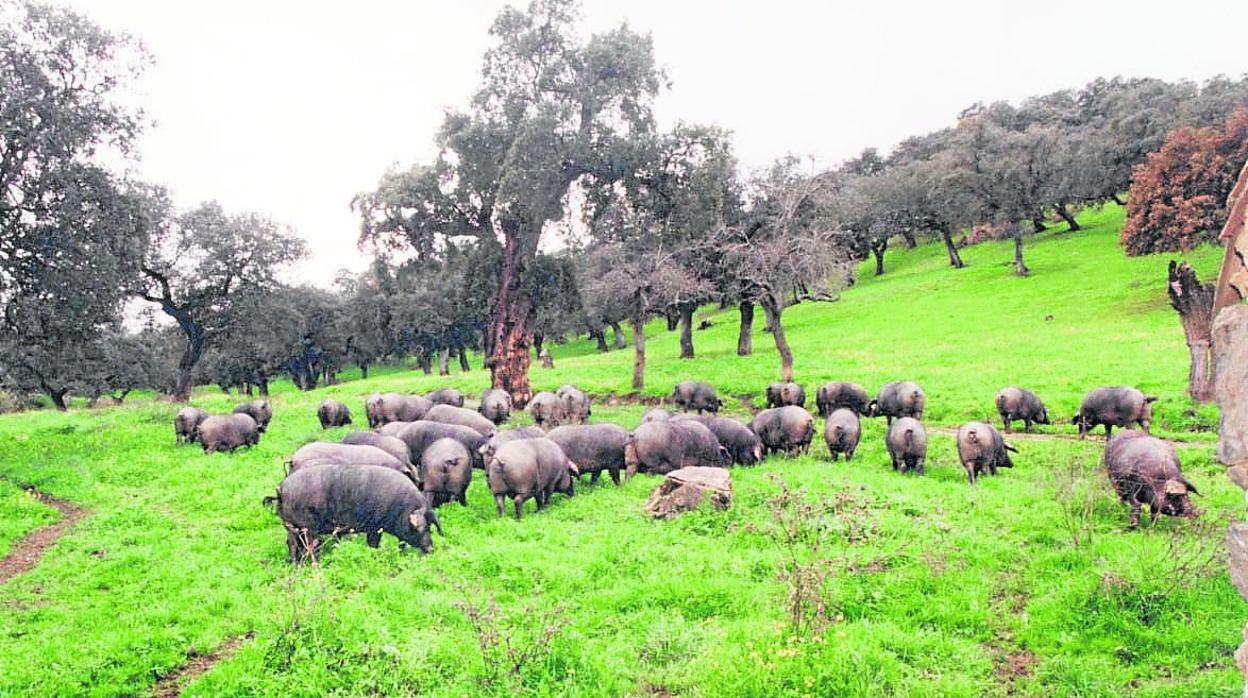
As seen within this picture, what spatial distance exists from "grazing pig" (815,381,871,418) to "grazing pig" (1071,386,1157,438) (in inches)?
231

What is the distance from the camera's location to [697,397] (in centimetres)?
2484

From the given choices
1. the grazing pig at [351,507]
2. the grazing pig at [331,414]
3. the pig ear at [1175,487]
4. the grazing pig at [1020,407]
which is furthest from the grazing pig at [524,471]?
the grazing pig at [1020,407]

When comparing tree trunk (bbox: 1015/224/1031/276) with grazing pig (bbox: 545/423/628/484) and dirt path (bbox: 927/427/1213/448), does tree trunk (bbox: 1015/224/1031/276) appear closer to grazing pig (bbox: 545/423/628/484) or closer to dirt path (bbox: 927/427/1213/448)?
dirt path (bbox: 927/427/1213/448)

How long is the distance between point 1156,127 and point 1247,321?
56.4 meters

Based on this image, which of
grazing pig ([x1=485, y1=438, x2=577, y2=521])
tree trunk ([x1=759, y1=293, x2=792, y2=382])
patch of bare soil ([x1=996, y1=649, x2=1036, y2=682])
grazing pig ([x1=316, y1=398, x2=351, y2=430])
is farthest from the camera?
tree trunk ([x1=759, y1=293, x2=792, y2=382])

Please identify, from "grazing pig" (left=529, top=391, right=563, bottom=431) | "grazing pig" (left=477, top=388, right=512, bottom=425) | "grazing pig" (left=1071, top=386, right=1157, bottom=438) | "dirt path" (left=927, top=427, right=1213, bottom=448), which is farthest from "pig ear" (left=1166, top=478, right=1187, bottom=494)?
"grazing pig" (left=477, top=388, right=512, bottom=425)

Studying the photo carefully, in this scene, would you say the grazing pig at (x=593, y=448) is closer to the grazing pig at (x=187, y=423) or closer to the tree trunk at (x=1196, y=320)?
the grazing pig at (x=187, y=423)

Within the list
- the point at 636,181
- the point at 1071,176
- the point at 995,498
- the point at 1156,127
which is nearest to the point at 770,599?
the point at 995,498

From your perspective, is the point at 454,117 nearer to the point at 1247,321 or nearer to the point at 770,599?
the point at 770,599

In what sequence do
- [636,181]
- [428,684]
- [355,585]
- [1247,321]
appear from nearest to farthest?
[1247,321] → [428,684] → [355,585] → [636,181]

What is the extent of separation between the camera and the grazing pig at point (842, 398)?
22969mm

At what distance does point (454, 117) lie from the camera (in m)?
27.0

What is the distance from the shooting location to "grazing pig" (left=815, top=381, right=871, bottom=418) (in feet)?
75.4

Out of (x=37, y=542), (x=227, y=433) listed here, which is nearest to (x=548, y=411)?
(x=227, y=433)
